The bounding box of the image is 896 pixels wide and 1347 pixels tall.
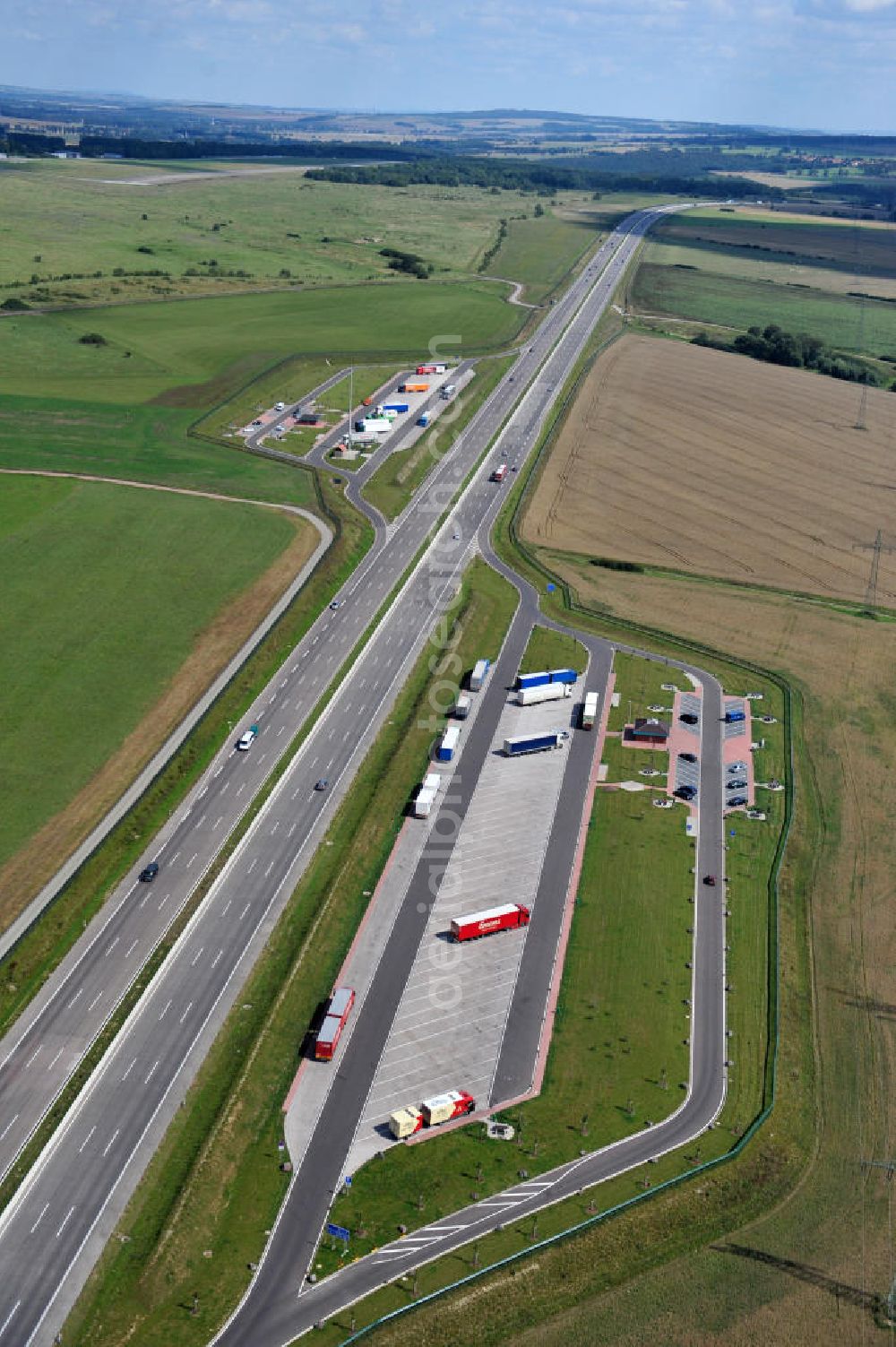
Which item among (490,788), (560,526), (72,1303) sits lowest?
(72,1303)

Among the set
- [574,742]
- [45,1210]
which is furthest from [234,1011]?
[574,742]

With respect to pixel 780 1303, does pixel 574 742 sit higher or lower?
higher

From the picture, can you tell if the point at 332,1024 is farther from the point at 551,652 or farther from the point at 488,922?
the point at 551,652

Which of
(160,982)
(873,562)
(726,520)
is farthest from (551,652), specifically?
(160,982)

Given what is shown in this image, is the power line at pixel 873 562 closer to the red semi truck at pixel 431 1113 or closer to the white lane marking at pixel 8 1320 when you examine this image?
the red semi truck at pixel 431 1113

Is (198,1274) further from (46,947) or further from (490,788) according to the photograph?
(490,788)

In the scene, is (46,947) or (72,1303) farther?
(46,947)
